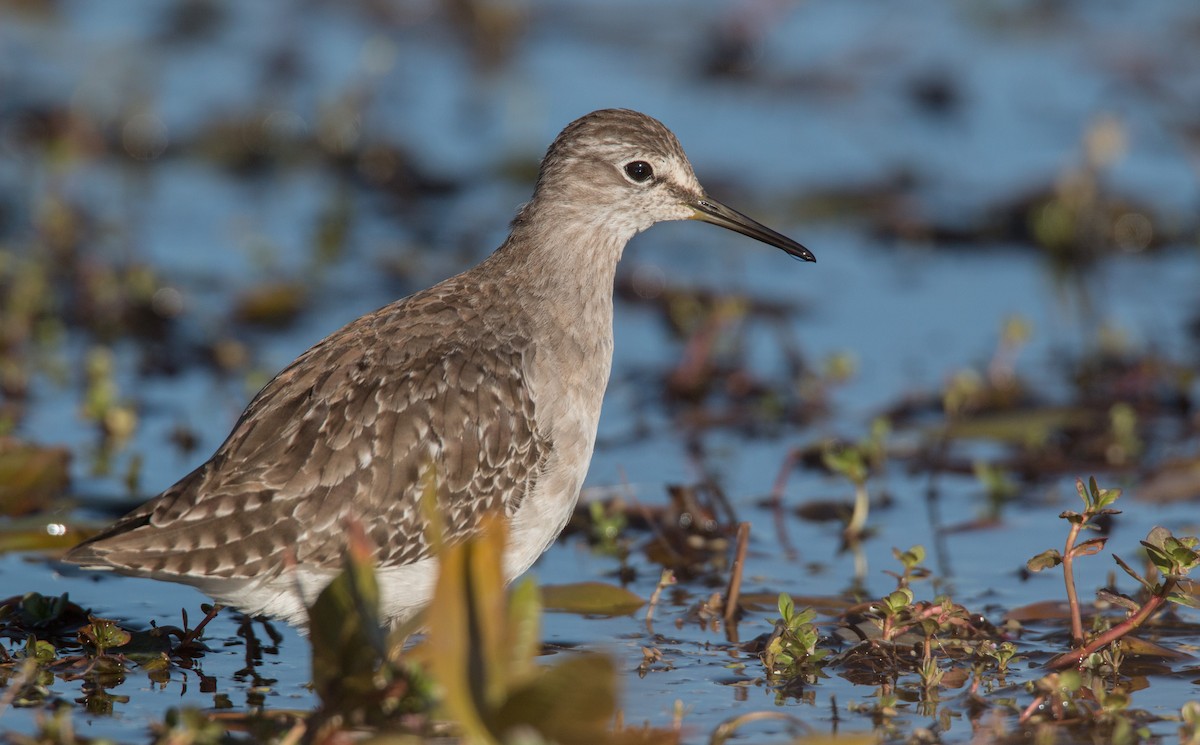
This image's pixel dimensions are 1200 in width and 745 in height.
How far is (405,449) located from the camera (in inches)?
253

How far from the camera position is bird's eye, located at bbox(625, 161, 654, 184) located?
24.8ft

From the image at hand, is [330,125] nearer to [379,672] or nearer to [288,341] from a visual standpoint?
[288,341]

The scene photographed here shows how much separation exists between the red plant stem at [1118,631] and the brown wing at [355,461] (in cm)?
205

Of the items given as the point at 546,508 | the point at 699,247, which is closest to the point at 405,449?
the point at 546,508

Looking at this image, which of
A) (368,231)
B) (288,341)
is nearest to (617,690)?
(288,341)

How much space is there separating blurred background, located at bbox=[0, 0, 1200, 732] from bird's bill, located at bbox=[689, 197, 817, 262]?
44.1 inches

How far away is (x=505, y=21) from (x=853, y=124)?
324 cm

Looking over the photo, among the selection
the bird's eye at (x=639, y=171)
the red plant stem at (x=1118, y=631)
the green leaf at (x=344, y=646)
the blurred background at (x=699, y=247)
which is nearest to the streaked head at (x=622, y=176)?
the bird's eye at (x=639, y=171)

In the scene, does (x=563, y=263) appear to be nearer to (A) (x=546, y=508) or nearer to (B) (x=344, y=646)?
(A) (x=546, y=508)

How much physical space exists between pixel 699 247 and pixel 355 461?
603 centimetres

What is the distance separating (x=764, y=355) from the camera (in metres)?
10.3

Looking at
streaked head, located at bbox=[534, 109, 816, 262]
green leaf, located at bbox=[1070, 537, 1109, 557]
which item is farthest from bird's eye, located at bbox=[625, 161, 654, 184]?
green leaf, located at bbox=[1070, 537, 1109, 557]

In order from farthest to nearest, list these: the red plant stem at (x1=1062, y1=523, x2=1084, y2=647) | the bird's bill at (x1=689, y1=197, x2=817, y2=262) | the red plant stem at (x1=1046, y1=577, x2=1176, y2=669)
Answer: the bird's bill at (x1=689, y1=197, x2=817, y2=262)
the red plant stem at (x1=1062, y1=523, x2=1084, y2=647)
the red plant stem at (x1=1046, y1=577, x2=1176, y2=669)

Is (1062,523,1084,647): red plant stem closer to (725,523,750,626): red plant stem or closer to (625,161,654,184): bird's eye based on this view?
(725,523,750,626): red plant stem
